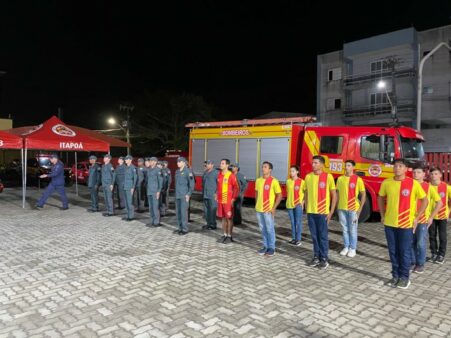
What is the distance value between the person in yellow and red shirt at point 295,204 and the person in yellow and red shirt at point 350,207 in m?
1.03

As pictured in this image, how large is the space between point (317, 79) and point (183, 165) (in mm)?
28408

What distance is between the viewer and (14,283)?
17.4ft

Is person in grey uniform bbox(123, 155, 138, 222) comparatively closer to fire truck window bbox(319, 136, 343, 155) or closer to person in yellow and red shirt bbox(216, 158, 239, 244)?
person in yellow and red shirt bbox(216, 158, 239, 244)

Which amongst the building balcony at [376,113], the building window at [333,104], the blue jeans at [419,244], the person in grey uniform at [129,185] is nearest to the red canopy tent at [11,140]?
the person in grey uniform at [129,185]

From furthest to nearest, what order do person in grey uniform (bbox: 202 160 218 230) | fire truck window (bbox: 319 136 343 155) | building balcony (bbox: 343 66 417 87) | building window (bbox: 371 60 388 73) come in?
1. building window (bbox: 371 60 388 73)
2. building balcony (bbox: 343 66 417 87)
3. fire truck window (bbox: 319 136 343 155)
4. person in grey uniform (bbox: 202 160 218 230)

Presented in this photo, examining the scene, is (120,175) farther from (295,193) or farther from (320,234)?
(320,234)

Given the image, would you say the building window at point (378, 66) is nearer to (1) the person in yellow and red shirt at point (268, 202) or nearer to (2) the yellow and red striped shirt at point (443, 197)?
(2) the yellow and red striped shirt at point (443, 197)

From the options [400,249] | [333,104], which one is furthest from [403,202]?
[333,104]

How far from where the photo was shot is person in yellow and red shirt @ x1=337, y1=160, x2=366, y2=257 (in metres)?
7.02

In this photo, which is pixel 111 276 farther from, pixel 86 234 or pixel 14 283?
pixel 86 234

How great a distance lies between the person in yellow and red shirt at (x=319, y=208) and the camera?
6.11 meters

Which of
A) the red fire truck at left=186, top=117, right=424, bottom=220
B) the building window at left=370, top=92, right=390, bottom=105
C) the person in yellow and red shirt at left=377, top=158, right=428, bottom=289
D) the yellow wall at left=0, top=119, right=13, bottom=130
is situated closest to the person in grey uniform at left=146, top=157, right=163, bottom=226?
the red fire truck at left=186, top=117, right=424, bottom=220

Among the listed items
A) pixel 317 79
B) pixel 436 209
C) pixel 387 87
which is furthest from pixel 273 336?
pixel 317 79

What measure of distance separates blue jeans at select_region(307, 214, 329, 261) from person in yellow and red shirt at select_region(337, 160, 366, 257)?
3.36 feet
